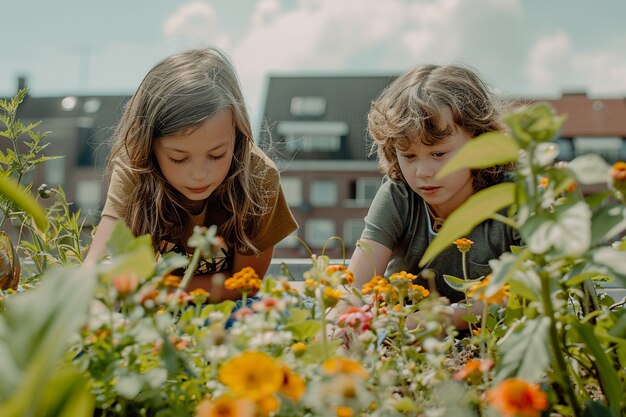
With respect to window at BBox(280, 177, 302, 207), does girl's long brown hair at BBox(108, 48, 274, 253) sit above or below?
above

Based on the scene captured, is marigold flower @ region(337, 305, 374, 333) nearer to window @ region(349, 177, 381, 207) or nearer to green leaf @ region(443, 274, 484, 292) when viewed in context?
green leaf @ region(443, 274, 484, 292)

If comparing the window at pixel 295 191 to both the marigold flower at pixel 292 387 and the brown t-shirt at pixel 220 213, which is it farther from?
the marigold flower at pixel 292 387

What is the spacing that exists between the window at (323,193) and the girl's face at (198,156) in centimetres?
2102

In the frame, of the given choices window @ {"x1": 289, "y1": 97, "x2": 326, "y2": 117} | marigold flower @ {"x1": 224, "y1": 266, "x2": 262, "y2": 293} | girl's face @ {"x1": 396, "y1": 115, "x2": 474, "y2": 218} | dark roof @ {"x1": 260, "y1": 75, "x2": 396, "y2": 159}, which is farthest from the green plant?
window @ {"x1": 289, "y1": 97, "x2": 326, "y2": 117}

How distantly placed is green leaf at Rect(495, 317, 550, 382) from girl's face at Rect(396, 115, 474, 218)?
A: 0.93 metres

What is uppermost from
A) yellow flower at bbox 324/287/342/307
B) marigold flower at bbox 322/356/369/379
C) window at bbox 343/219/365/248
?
yellow flower at bbox 324/287/342/307

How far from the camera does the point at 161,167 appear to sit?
1579 millimetres

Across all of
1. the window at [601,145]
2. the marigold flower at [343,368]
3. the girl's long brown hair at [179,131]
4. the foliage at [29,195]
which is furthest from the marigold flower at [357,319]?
the window at [601,145]

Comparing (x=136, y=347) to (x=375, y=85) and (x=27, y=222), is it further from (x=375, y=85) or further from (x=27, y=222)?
(x=375, y=85)

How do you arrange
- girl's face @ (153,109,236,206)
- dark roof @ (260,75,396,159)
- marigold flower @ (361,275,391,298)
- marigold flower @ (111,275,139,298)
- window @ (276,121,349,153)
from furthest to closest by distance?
dark roof @ (260,75,396,159), window @ (276,121,349,153), girl's face @ (153,109,236,206), marigold flower @ (361,275,391,298), marigold flower @ (111,275,139,298)

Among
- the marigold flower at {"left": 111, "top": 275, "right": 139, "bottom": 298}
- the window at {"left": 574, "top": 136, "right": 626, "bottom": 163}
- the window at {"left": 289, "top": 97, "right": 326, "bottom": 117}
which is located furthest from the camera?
the window at {"left": 289, "top": 97, "right": 326, "bottom": 117}

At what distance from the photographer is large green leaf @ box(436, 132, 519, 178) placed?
20.6 inches

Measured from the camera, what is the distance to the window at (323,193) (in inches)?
891

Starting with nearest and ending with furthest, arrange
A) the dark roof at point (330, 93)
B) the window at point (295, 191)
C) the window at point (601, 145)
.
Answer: the window at point (295, 191), the window at point (601, 145), the dark roof at point (330, 93)
